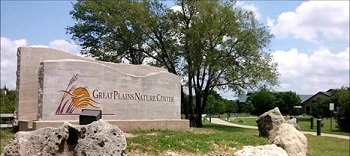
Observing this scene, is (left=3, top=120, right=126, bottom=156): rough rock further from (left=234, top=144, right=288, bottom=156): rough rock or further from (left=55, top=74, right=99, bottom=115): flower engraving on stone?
(left=55, top=74, right=99, bottom=115): flower engraving on stone

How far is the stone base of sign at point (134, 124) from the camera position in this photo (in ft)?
50.6

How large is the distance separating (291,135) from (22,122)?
Answer: 9.05m

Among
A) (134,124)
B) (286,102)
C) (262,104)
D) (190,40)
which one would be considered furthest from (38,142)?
(286,102)

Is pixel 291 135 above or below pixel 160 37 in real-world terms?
below

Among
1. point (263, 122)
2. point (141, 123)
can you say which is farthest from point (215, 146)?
point (263, 122)

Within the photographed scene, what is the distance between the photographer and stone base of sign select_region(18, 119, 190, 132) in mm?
15414

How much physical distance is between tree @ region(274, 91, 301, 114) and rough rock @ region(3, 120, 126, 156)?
9262cm

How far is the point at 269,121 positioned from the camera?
21.9m

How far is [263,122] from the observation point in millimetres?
22344

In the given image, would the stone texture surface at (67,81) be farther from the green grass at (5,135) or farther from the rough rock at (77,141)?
the rough rock at (77,141)

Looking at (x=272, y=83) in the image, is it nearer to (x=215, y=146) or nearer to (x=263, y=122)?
(x=263, y=122)

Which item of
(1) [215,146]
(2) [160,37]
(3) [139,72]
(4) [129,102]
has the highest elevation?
(2) [160,37]

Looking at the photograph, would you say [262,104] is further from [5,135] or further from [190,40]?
[5,135]

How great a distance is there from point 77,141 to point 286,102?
315 ft
